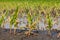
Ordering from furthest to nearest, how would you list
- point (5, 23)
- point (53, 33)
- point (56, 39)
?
point (5, 23)
point (53, 33)
point (56, 39)

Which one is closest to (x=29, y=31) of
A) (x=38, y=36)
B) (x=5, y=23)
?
(x=38, y=36)

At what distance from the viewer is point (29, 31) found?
4270 millimetres

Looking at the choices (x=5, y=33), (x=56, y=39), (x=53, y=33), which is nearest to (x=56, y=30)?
(x=53, y=33)

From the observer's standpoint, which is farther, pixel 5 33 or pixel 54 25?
pixel 54 25

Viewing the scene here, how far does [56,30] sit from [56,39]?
492 mm

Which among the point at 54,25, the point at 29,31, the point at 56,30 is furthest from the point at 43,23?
the point at 29,31

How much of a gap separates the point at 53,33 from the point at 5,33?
0.76 metres

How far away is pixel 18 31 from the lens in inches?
179

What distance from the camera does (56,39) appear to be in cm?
411

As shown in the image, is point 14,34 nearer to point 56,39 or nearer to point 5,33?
point 5,33

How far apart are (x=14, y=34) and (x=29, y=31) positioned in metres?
0.26

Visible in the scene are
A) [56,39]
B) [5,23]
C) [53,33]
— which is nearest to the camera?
[56,39]

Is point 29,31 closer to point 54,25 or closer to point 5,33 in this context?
point 5,33

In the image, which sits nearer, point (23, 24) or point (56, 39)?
point (56, 39)
